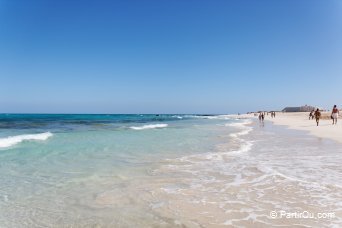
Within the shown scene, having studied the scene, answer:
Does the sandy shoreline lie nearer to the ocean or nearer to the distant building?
the ocean

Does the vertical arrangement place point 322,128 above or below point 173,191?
above

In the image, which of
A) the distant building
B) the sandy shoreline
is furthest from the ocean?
the distant building

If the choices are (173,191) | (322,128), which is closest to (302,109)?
(322,128)

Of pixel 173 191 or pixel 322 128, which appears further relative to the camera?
pixel 322 128

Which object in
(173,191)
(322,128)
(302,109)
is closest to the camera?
(173,191)

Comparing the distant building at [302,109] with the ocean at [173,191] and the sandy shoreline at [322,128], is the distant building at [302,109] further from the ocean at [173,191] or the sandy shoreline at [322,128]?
the ocean at [173,191]

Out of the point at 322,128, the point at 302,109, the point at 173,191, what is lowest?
the point at 173,191

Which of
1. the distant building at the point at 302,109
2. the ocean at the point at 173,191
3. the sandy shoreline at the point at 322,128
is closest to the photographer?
the ocean at the point at 173,191

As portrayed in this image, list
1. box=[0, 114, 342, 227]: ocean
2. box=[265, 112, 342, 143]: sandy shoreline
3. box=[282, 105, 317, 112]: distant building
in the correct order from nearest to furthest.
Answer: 1. box=[0, 114, 342, 227]: ocean
2. box=[265, 112, 342, 143]: sandy shoreline
3. box=[282, 105, 317, 112]: distant building

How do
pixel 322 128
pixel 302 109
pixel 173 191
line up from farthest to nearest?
pixel 302 109, pixel 322 128, pixel 173 191

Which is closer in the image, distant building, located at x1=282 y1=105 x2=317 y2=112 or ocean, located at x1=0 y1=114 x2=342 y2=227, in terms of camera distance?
ocean, located at x1=0 y1=114 x2=342 y2=227

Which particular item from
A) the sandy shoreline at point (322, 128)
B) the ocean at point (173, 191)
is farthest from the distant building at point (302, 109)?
the ocean at point (173, 191)

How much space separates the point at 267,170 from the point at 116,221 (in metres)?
5.49

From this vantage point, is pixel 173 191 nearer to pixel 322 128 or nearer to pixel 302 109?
pixel 322 128
